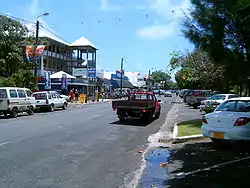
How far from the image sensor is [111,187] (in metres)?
7.16

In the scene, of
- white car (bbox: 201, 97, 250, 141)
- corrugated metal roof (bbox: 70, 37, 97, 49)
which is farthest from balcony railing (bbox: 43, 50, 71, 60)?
white car (bbox: 201, 97, 250, 141)

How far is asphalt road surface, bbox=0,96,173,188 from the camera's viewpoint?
7.57 meters

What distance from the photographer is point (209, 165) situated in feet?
30.1

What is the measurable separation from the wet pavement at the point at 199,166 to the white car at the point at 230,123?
50cm

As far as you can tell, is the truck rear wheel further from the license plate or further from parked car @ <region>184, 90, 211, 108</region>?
parked car @ <region>184, 90, 211, 108</region>

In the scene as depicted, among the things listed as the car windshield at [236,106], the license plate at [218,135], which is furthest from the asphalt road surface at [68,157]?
the car windshield at [236,106]

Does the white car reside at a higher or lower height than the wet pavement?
higher

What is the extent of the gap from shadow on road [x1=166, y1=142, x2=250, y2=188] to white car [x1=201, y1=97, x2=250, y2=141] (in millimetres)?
497

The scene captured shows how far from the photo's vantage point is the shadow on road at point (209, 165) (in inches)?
296

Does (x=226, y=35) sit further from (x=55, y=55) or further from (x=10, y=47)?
(x=55, y=55)

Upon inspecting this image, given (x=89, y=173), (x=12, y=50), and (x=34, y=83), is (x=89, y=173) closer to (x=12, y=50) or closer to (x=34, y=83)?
(x=34, y=83)

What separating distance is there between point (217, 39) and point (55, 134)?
948 centimetres

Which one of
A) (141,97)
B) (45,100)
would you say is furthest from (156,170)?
(45,100)

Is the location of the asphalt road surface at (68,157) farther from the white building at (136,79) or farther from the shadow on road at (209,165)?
the white building at (136,79)
